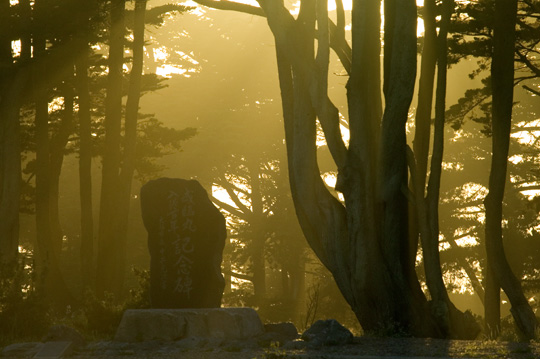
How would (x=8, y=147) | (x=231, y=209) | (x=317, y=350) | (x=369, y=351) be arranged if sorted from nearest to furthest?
(x=369, y=351), (x=317, y=350), (x=8, y=147), (x=231, y=209)

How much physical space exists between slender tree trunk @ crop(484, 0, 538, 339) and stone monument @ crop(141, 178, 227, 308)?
441 centimetres

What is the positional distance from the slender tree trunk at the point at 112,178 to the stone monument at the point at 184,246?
189 inches

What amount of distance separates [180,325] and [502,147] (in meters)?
6.05

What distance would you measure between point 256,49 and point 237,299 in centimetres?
978

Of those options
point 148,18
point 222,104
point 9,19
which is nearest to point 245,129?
point 222,104

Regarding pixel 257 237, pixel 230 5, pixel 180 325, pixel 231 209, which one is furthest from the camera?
pixel 231 209

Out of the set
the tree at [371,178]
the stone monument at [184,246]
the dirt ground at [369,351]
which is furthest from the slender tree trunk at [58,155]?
the dirt ground at [369,351]

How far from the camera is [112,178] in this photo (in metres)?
19.9

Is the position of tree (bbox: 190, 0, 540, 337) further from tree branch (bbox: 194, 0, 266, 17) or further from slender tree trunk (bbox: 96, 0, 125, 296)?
slender tree trunk (bbox: 96, 0, 125, 296)

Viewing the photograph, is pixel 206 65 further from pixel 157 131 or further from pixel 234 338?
pixel 234 338

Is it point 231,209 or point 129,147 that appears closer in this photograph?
point 129,147

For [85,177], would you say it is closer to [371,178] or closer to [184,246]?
[184,246]

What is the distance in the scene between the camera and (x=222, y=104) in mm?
34312

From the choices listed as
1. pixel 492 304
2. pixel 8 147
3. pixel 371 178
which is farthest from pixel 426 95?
pixel 8 147
